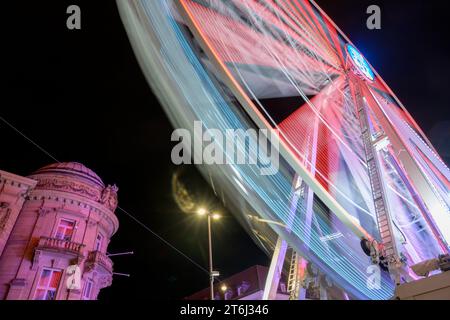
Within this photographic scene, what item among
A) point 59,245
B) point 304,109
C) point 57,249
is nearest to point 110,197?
point 59,245

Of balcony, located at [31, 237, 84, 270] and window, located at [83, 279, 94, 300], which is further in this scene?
window, located at [83, 279, 94, 300]

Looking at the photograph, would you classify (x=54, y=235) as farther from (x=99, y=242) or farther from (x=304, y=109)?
(x=304, y=109)

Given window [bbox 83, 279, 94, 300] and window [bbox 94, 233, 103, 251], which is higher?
window [bbox 94, 233, 103, 251]

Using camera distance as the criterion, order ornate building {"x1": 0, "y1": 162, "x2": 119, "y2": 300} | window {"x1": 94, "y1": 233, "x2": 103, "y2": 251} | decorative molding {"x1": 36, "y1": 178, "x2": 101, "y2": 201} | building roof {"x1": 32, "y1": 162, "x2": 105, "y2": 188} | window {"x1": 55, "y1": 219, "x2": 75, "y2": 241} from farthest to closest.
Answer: building roof {"x1": 32, "y1": 162, "x2": 105, "y2": 188} < window {"x1": 94, "y1": 233, "x2": 103, "y2": 251} < decorative molding {"x1": 36, "y1": 178, "x2": 101, "y2": 201} < window {"x1": 55, "y1": 219, "x2": 75, "y2": 241} < ornate building {"x1": 0, "y1": 162, "x2": 119, "y2": 300}

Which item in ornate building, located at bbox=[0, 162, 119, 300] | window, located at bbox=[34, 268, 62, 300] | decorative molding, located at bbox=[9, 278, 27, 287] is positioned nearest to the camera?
decorative molding, located at bbox=[9, 278, 27, 287]

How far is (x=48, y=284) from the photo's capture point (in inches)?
714

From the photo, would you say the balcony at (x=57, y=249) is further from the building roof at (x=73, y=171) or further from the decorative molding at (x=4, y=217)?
the building roof at (x=73, y=171)

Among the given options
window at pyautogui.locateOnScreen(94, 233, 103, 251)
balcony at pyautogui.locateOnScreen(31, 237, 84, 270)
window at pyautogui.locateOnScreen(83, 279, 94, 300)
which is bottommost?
window at pyautogui.locateOnScreen(83, 279, 94, 300)

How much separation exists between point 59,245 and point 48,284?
6.73 ft

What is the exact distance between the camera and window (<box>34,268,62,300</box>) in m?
17.8

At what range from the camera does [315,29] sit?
12.4m

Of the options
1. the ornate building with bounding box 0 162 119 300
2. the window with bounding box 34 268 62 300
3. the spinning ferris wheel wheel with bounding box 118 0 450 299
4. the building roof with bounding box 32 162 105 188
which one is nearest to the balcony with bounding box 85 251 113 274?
the ornate building with bounding box 0 162 119 300

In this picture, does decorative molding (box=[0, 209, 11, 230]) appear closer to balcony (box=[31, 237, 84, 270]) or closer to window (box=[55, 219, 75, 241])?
balcony (box=[31, 237, 84, 270])
